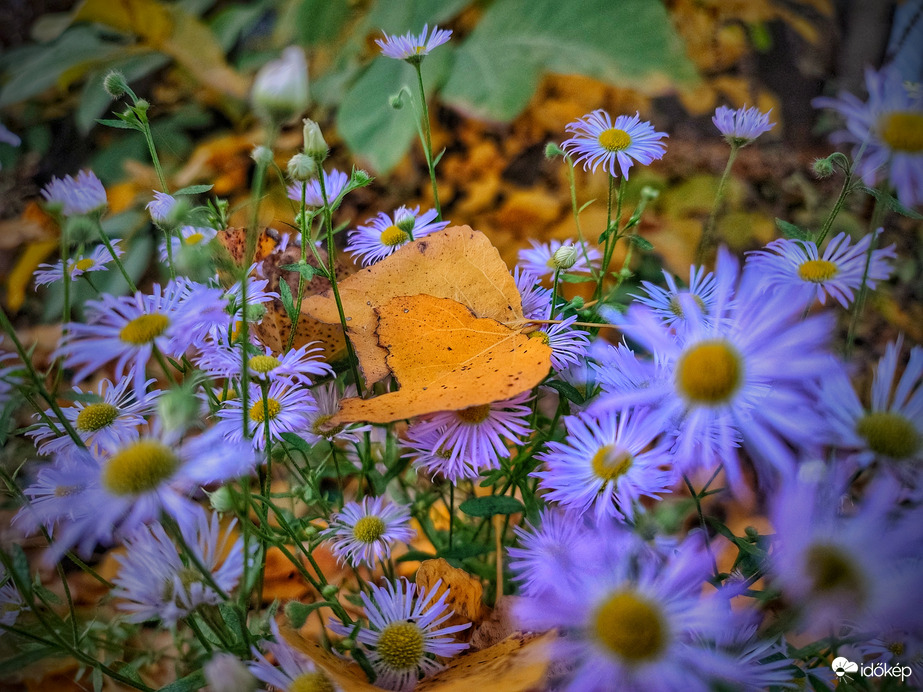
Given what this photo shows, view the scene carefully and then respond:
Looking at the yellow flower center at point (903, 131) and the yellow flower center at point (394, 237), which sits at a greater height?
the yellow flower center at point (903, 131)

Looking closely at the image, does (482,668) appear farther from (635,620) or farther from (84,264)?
(84,264)

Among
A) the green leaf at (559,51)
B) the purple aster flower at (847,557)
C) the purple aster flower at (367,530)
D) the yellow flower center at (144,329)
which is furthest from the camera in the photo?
the green leaf at (559,51)

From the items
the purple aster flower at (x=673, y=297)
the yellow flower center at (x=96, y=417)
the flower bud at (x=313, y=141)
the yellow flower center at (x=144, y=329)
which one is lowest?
the yellow flower center at (x=96, y=417)

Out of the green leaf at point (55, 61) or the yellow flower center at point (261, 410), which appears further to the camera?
the green leaf at point (55, 61)

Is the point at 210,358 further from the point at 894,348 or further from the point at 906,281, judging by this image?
the point at 906,281

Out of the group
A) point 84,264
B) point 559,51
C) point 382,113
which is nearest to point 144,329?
point 84,264

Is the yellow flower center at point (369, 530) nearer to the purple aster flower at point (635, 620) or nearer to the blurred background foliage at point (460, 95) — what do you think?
the purple aster flower at point (635, 620)

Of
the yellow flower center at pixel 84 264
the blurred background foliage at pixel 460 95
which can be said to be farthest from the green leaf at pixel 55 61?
the yellow flower center at pixel 84 264
